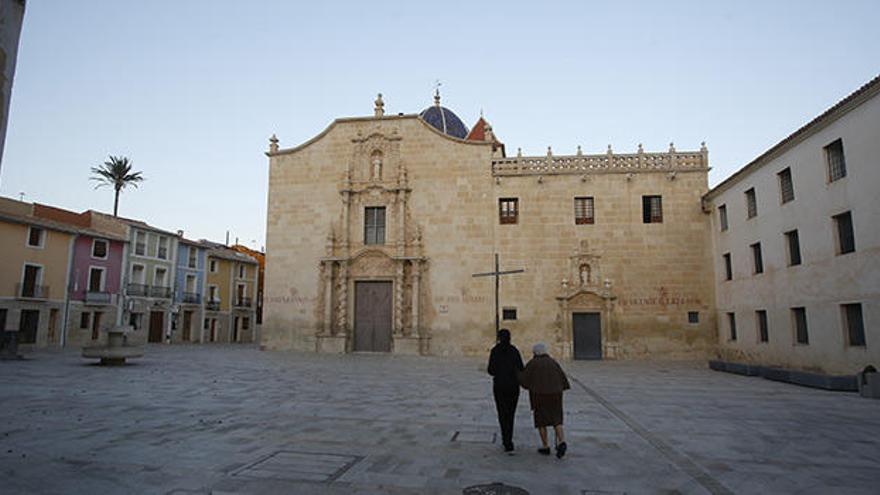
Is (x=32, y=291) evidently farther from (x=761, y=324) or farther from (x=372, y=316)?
(x=761, y=324)

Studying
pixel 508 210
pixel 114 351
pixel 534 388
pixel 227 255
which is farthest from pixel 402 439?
pixel 227 255

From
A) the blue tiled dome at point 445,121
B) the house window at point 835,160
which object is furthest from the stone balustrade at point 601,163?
the blue tiled dome at point 445,121

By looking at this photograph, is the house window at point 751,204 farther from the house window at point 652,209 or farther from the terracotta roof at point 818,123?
the house window at point 652,209

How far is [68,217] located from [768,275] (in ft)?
128

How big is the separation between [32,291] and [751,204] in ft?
119

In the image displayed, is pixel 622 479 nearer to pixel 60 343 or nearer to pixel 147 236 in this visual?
pixel 60 343

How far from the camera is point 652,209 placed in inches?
1019

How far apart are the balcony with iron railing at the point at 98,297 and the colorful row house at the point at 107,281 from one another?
0.20 feet

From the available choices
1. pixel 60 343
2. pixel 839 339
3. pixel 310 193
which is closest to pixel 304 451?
pixel 839 339

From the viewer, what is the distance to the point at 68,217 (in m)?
34.4

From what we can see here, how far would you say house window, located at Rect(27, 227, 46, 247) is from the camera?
97.5 feet

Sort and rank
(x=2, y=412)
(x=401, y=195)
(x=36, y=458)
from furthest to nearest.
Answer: (x=401, y=195) < (x=2, y=412) < (x=36, y=458)

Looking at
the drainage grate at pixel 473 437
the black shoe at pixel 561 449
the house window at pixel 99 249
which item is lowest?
the drainage grate at pixel 473 437

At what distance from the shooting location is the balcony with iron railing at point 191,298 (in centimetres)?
4102
